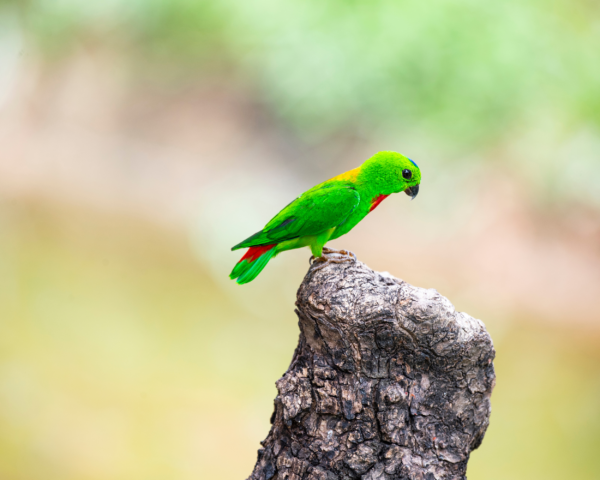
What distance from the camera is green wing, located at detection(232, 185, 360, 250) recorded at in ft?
6.14

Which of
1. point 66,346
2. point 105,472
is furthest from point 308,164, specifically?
point 105,472

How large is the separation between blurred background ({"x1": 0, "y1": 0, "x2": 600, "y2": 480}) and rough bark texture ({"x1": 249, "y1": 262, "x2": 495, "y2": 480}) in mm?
1668

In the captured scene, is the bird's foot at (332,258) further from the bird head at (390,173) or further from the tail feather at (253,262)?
the bird head at (390,173)

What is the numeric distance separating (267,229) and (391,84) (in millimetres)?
3759

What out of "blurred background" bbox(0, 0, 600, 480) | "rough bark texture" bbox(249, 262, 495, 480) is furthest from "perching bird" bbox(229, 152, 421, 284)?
"blurred background" bbox(0, 0, 600, 480)

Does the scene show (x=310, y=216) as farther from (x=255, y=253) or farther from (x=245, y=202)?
(x=245, y=202)

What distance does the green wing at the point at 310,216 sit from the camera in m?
1.87

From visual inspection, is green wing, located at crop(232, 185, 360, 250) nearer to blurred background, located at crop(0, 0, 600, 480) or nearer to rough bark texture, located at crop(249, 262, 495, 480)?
rough bark texture, located at crop(249, 262, 495, 480)

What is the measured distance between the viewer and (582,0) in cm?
482

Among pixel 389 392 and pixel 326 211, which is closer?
pixel 389 392

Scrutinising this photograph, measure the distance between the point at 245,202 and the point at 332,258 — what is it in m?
3.40

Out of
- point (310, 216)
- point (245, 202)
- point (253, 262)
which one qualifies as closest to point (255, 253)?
point (253, 262)

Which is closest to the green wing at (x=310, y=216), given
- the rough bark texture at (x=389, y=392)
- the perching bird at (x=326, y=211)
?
the perching bird at (x=326, y=211)

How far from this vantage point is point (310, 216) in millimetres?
1883
